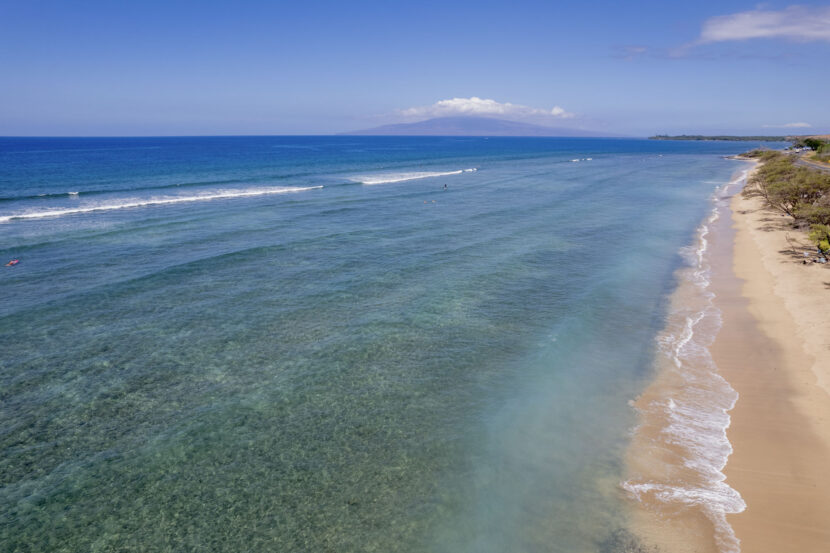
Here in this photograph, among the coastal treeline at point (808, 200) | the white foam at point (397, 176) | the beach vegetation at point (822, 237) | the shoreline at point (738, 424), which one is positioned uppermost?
the white foam at point (397, 176)

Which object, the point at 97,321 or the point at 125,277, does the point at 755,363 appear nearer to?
the point at 97,321

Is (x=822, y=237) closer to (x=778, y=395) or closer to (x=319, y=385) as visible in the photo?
(x=778, y=395)

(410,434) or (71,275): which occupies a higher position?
(71,275)

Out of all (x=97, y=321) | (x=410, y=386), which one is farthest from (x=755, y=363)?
(x=97, y=321)

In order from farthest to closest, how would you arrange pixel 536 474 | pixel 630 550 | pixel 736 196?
pixel 736 196 < pixel 536 474 < pixel 630 550

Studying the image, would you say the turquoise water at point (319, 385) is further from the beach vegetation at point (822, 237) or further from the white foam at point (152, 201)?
the beach vegetation at point (822, 237)

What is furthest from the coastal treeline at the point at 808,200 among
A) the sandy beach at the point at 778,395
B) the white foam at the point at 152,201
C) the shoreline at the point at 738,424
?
the white foam at the point at 152,201
